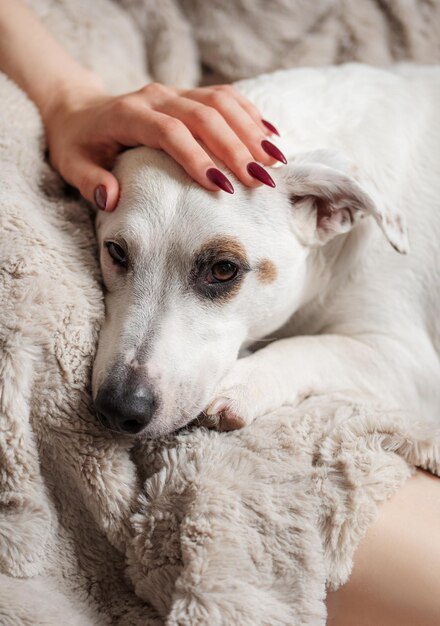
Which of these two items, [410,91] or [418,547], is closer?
[418,547]

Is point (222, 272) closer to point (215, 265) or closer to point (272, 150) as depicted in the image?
point (215, 265)

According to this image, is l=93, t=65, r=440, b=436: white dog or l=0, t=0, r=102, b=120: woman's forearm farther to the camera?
l=0, t=0, r=102, b=120: woman's forearm

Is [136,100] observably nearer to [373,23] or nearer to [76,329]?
[76,329]

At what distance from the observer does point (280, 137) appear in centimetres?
171

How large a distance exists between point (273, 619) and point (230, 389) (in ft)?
1.58

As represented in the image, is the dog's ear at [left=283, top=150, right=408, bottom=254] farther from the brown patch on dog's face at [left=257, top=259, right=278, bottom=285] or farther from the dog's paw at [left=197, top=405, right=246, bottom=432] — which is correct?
the dog's paw at [left=197, top=405, right=246, bottom=432]

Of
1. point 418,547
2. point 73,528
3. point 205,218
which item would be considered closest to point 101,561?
point 73,528

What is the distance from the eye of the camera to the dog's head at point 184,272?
1382mm

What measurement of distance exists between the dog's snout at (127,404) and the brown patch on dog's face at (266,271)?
38 cm

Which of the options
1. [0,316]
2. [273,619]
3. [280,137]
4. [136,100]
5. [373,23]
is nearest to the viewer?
[273,619]

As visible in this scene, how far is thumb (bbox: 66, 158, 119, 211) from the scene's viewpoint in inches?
60.5

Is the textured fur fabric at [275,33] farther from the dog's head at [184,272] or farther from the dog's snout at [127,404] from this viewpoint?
the dog's snout at [127,404]

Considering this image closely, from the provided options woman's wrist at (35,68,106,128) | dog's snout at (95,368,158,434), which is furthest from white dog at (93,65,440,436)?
woman's wrist at (35,68,106,128)

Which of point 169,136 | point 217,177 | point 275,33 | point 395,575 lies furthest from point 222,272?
point 275,33
